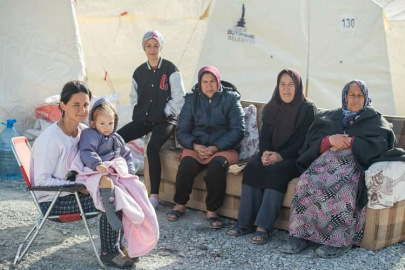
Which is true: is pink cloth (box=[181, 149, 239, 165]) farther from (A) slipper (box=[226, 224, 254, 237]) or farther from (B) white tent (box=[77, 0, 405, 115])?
(B) white tent (box=[77, 0, 405, 115])

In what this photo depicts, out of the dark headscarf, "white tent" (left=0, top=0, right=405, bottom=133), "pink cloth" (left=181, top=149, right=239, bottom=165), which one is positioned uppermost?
"white tent" (left=0, top=0, right=405, bottom=133)

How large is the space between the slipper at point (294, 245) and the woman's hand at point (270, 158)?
2.19 feet

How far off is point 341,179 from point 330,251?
21.3 inches

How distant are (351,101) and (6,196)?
3.50m

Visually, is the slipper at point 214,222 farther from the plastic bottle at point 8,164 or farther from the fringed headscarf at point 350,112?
the plastic bottle at point 8,164

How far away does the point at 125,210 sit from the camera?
4.15m

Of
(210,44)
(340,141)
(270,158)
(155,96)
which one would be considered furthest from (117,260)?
(210,44)

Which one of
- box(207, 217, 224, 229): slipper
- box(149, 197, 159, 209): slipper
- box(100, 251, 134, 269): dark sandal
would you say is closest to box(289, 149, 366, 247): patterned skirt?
box(207, 217, 224, 229): slipper

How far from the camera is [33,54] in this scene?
794 cm

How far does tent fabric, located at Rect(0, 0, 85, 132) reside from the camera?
7727 mm

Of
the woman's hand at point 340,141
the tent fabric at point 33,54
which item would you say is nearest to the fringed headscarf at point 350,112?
the woman's hand at point 340,141

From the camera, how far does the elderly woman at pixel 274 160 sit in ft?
16.3

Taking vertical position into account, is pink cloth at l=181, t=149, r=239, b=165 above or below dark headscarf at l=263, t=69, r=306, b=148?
below

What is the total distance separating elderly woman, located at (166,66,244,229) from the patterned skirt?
82 cm
